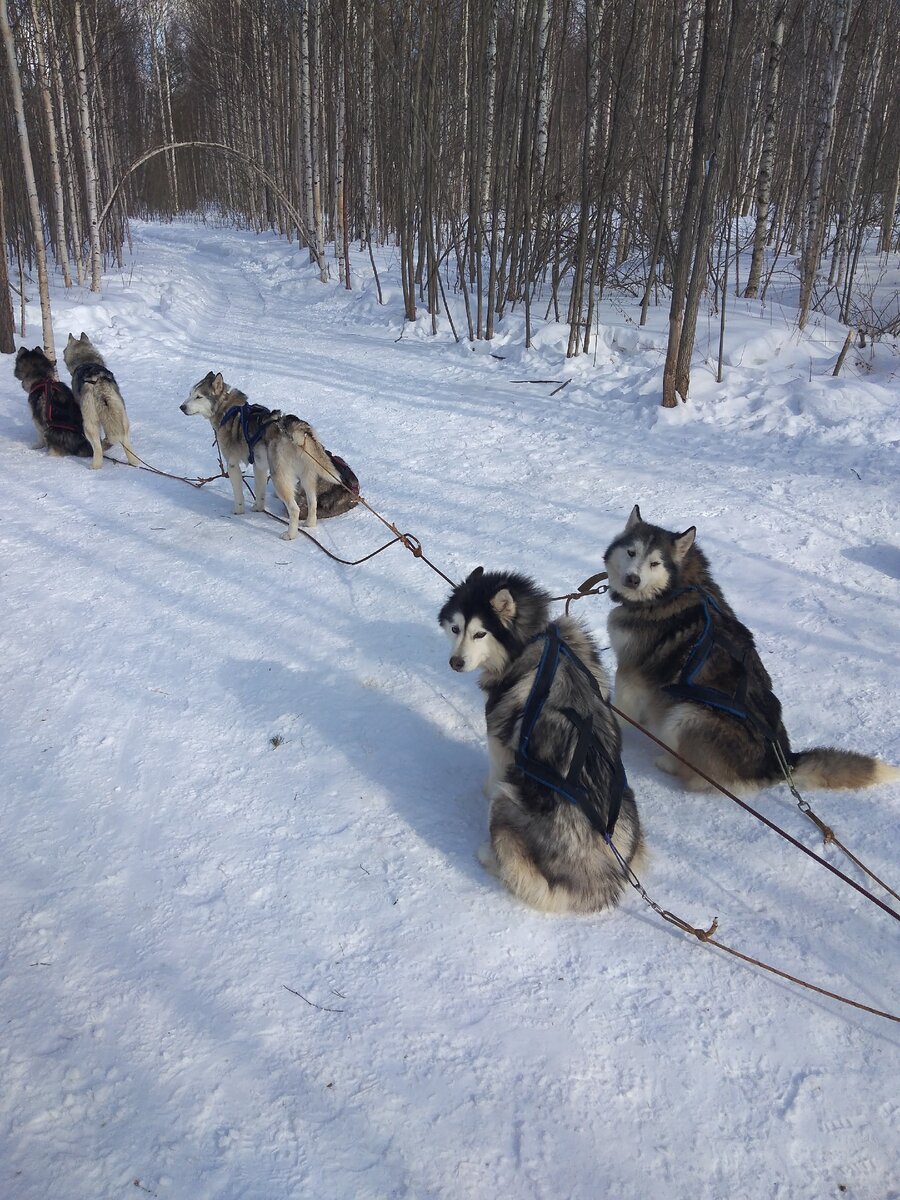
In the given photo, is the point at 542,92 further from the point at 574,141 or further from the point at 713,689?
the point at 713,689

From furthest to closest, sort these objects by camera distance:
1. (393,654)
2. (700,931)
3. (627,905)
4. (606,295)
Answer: (606,295)
(393,654)
(627,905)
(700,931)

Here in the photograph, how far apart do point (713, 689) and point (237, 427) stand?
453 cm

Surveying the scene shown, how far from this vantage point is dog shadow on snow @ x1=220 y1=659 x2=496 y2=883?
10.5 ft

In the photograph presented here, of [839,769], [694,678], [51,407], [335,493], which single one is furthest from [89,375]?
[839,769]

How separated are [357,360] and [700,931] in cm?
1023

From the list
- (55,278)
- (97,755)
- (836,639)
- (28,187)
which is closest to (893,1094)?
(836,639)

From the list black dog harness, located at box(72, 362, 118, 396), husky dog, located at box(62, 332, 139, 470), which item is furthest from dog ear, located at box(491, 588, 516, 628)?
black dog harness, located at box(72, 362, 118, 396)

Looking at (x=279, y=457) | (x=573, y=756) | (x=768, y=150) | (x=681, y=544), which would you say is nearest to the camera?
(x=573, y=756)

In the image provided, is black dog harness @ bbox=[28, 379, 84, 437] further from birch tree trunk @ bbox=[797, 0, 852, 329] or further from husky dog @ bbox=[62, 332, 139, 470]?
birch tree trunk @ bbox=[797, 0, 852, 329]

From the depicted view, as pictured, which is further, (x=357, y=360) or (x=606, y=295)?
(x=606, y=295)

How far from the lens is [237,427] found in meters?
5.97

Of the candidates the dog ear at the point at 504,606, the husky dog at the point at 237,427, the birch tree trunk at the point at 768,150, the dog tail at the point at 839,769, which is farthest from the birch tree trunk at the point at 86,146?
the dog tail at the point at 839,769

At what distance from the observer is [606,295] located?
44.9 feet

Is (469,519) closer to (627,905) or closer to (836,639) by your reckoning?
(836,639)
